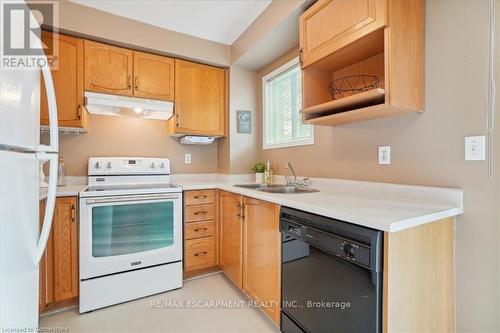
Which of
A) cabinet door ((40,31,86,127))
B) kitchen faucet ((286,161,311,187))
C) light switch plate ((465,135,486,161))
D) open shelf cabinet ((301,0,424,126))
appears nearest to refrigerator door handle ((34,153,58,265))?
cabinet door ((40,31,86,127))

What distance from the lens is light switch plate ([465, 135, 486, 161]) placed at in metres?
1.11

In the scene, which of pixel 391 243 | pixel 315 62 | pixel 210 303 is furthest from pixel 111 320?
pixel 315 62

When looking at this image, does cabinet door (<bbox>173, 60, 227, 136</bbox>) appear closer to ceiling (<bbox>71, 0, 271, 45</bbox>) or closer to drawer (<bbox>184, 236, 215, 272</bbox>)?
ceiling (<bbox>71, 0, 271, 45</bbox>)

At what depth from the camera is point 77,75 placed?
212cm

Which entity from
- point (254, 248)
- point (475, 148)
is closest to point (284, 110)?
point (254, 248)

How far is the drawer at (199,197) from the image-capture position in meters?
2.32

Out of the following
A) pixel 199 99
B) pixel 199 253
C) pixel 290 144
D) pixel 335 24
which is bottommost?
pixel 199 253

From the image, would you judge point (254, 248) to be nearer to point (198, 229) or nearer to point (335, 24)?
point (198, 229)

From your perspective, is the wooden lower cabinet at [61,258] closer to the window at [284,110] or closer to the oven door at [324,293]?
the oven door at [324,293]

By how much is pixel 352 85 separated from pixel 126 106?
1908mm

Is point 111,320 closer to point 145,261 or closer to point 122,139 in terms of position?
point 145,261

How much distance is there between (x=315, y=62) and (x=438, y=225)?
1.20 meters

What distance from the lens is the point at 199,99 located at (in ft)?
8.78

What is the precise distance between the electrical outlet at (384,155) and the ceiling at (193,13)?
60.3 inches
